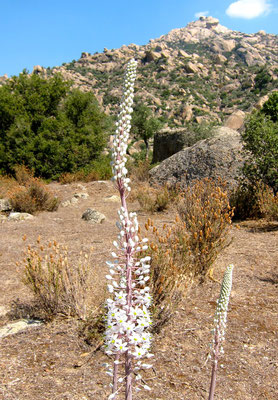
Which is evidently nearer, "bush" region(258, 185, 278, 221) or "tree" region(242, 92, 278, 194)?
"bush" region(258, 185, 278, 221)

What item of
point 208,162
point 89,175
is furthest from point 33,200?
point 89,175

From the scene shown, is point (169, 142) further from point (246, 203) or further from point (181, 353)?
point (181, 353)

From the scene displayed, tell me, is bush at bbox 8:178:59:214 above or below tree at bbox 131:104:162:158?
below

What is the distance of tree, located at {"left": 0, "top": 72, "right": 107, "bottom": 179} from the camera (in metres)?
16.8

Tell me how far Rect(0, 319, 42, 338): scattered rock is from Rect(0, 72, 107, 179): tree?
534 inches

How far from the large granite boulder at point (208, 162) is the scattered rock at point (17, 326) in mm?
7956

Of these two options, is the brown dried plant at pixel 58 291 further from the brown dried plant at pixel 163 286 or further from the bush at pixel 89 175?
the bush at pixel 89 175

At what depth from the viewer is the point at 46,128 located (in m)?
17.1

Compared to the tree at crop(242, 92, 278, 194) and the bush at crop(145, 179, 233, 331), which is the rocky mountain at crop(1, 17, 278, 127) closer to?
the tree at crop(242, 92, 278, 194)

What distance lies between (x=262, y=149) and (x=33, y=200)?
7.10 meters

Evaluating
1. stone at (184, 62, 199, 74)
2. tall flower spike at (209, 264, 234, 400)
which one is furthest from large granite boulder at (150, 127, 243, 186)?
stone at (184, 62, 199, 74)

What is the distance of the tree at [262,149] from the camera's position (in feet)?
26.9

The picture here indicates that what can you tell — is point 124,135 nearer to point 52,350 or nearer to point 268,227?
point 52,350

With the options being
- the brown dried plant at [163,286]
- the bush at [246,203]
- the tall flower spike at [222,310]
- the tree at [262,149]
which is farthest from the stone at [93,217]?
the tall flower spike at [222,310]
